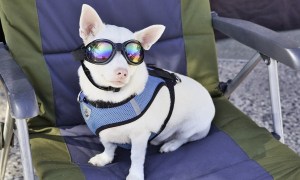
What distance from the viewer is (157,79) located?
1.52 m

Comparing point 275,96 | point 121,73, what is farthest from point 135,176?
point 275,96

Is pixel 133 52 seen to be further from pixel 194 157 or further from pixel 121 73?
pixel 194 157

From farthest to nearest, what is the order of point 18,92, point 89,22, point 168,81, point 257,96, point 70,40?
point 257,96, point 70,40, point 168,81, point 89,22, point 18,92

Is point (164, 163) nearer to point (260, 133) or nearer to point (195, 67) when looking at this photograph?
point (260, 133)

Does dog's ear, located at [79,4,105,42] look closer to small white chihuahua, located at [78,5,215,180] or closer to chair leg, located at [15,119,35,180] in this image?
small white chihuahua, located at [78,5,215,180]

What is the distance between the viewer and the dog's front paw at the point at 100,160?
150cm

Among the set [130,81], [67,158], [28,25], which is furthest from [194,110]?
[28,25]

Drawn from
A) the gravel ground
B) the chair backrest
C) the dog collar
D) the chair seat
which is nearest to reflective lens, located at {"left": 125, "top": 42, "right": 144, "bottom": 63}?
the dog collar

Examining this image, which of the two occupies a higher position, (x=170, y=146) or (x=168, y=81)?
(x=168, y=81)

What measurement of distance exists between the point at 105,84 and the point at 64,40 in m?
0.43

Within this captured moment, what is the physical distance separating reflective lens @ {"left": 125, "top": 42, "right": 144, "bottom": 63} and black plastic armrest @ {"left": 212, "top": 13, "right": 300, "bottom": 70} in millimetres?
423

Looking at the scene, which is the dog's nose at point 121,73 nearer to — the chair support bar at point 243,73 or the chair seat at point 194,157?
the chair seat at point 194,157

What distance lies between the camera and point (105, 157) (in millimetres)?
1510

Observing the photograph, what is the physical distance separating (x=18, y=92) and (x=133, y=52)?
33 centimetres
